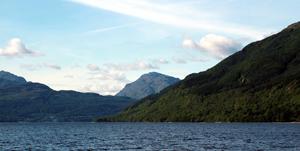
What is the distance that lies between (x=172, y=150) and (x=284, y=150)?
30277 millimetres

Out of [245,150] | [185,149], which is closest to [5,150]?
[185,149]

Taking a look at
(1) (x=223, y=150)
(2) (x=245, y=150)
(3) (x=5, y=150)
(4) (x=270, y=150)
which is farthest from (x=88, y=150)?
(4) (x=270, y=150)

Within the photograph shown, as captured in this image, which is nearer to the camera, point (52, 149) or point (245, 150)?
point (245, 150)

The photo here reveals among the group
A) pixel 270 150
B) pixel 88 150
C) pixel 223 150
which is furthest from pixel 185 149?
pixel 88 150

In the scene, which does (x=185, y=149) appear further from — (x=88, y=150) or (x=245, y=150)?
(x=88, y=150)

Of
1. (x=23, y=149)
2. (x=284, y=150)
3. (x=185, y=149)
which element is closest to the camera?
(x=284, y=150)

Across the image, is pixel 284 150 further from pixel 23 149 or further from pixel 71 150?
pixel 23 149

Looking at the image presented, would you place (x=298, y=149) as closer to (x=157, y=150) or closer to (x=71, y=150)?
(x=157, y=150)

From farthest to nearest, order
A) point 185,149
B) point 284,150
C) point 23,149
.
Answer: point 23,149 < point 185,149 < point 284,150

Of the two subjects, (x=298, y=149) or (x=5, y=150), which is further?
(x=5, y=150)

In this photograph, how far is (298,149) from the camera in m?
77.1

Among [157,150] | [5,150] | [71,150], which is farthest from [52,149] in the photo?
[157,150]

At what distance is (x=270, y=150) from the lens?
7700 cm

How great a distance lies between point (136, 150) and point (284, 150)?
40816mm
